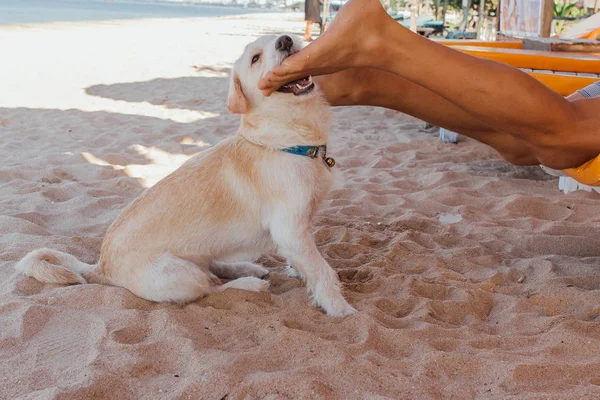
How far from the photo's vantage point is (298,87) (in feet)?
9.12

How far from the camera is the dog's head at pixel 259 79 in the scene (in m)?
2.75

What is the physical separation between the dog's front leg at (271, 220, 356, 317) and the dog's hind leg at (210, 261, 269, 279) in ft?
1.60

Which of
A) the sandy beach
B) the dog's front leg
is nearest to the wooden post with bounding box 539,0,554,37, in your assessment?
the sandy beach

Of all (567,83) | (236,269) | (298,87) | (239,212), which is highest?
(298,87)

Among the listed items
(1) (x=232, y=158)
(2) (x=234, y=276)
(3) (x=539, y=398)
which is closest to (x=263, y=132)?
(1) (x=232, y=158)

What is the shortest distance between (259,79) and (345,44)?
0.49 metres

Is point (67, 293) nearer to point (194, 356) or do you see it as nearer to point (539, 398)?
point (194, 356)

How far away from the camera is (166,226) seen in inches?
105

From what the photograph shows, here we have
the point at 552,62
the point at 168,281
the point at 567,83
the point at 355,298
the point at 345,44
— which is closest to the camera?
the point at 345,44

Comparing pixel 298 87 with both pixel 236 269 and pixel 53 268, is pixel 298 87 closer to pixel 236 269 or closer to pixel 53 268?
pixel 236 269

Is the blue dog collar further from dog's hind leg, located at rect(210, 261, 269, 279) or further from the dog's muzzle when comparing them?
dog's hind leg, located at rect(210, 261, 269, 279)

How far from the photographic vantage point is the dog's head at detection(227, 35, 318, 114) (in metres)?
2.75

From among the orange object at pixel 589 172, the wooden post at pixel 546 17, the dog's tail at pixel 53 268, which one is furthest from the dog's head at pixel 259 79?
the wooden post at pixel 546 17

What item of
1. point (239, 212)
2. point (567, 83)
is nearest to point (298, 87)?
point (239, 212)
